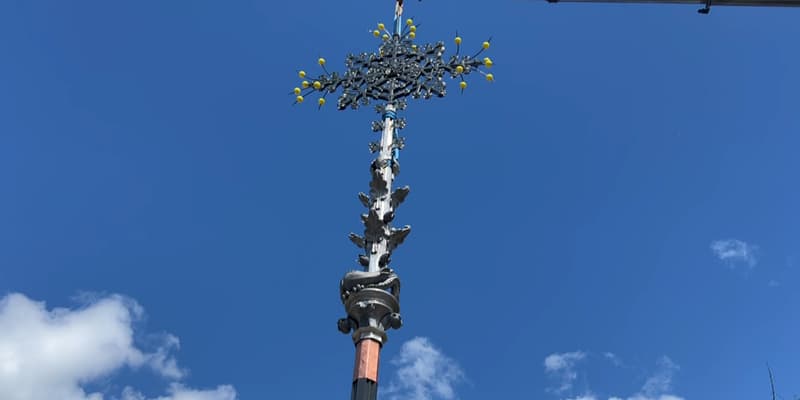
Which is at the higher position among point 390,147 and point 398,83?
point 398,83

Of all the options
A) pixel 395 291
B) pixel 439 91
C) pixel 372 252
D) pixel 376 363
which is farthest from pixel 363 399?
pixel 439 91

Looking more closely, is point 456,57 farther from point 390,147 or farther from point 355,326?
point 355,326

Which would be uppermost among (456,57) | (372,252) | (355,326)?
(456,57)

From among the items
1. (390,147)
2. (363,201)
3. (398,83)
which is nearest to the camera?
(363,201)

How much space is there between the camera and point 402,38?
17.9 m

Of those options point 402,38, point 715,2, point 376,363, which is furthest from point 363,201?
point 715,2

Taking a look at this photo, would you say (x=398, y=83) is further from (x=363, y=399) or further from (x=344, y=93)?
(x=363, y=399)

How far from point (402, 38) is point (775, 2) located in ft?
22.1

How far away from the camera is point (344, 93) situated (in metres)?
17.2

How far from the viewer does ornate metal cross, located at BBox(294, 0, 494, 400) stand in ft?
41.7

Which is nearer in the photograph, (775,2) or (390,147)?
(775,2)

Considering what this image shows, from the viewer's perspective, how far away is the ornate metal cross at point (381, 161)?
12.7 m

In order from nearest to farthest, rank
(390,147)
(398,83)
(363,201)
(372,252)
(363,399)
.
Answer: (363,399)
(372,252)
(363,201)
(390,147)
(398,83)

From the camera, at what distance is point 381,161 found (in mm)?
15297
